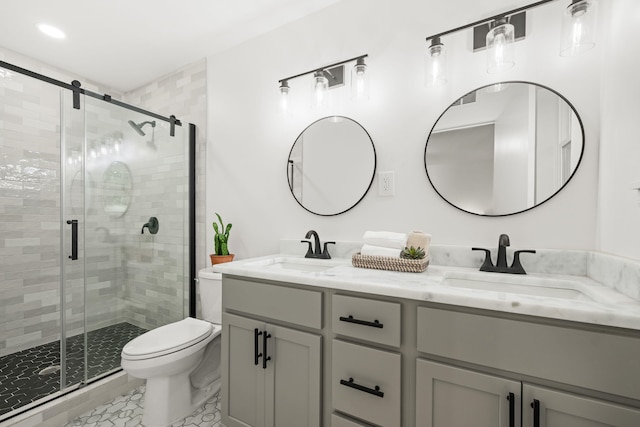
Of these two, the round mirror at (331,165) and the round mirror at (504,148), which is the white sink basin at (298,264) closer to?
the round mirror at (331,165)

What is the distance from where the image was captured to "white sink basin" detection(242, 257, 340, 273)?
1645 mm

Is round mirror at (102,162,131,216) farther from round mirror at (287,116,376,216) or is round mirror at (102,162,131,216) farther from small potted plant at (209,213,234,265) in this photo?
round mirror at (287,116,376,216)

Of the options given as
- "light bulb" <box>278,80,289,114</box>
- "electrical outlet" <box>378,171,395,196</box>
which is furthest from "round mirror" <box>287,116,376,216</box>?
"light bulb" <box>278,80,289,114</box>

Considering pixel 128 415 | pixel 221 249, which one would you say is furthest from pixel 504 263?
pixel 128 415

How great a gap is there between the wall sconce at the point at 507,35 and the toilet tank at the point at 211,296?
5.76 feet

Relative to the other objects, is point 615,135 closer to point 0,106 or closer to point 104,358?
point 104,358

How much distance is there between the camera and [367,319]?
1078mm

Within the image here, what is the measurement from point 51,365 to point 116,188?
1341 mm

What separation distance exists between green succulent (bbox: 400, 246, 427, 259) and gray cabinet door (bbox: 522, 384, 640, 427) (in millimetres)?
601

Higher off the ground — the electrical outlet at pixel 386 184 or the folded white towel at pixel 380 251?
the electrical outlet at pixel 386 184

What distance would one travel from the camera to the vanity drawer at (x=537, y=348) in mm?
734

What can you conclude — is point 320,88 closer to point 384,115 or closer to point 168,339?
point 384,115

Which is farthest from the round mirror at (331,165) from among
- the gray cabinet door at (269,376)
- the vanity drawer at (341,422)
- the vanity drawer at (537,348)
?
the vanity drawer at (341,422)

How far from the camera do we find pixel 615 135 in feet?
3.57
